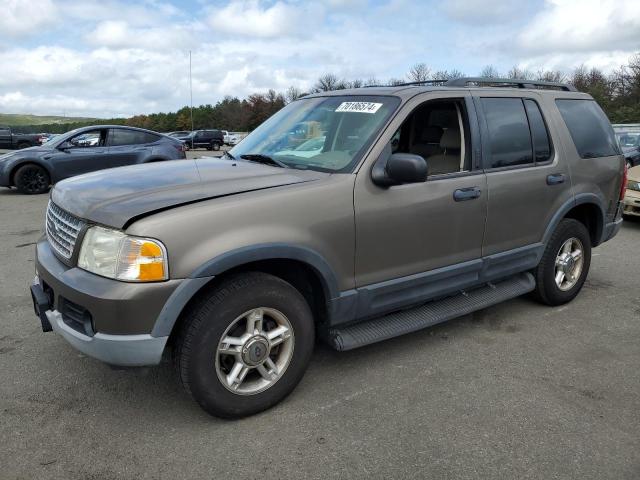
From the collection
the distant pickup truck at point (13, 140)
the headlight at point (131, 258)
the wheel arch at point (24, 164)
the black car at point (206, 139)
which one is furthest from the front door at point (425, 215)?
the black car at point (206, 139)

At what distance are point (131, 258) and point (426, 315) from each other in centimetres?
203

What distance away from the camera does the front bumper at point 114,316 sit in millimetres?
2465

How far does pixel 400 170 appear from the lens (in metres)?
3.04

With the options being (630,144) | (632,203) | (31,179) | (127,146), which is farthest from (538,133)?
(630,144)

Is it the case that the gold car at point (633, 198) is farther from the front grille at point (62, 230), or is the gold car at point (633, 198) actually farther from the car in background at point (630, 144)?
the front grille at point (62, 230)

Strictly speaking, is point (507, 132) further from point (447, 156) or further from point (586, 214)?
point (586, 214)

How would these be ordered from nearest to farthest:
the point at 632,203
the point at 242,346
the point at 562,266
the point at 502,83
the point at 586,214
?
the point at 242,346 < the point at 502,83 < the point at 562,266 < the point at 586,214 < the point at 632,203

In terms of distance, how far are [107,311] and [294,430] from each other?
1.15 meters

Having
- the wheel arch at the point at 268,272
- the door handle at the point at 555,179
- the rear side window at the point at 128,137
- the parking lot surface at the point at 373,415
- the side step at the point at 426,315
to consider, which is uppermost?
the rear side window at the point at 128,137

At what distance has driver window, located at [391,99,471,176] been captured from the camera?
148 inches

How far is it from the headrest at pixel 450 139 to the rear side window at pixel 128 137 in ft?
30.4

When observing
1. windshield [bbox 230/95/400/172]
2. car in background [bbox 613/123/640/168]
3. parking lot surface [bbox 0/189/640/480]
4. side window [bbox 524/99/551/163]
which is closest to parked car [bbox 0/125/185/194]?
parking lot surface [bbox 0/189/640/480]

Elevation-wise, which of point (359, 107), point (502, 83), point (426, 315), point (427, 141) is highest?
point (502, 83)

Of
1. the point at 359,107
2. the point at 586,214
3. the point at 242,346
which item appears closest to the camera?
the point at 242,346
